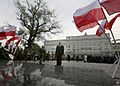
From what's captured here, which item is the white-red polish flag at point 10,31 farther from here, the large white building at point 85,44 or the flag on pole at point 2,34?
the large white building at point 85,44

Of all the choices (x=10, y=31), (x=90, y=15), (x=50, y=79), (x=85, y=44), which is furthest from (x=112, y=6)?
(x=85, y=44)

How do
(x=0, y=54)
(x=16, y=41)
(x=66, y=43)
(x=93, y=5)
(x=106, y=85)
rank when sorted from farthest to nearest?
(x=66, y=43) → (x=16, y=41) → (x=0, y=54) → (x=93, y=5) → (x=106, y=85)

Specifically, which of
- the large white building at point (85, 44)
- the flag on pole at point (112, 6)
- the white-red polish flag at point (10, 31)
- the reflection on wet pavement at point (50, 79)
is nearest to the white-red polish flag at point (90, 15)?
the flag on pole at point (112, 6)

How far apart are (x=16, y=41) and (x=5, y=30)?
166 cm

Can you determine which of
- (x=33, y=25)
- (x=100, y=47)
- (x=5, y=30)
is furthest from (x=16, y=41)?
(x=100, y=47)

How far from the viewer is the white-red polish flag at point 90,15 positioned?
1156cm

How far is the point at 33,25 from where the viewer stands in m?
56.8

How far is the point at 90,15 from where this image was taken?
37.9 feet

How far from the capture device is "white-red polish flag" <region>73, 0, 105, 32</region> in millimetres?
11562

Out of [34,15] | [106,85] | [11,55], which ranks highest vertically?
[34,15]

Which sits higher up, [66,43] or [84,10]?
[66,43]

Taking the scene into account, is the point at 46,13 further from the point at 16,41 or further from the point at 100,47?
the point at 100,47

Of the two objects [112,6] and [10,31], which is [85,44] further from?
[112,6]

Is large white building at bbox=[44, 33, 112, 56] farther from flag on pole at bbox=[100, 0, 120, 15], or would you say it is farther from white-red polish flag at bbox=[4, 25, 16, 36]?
flag on pole at bbox=[100, 0, 120, 15]
